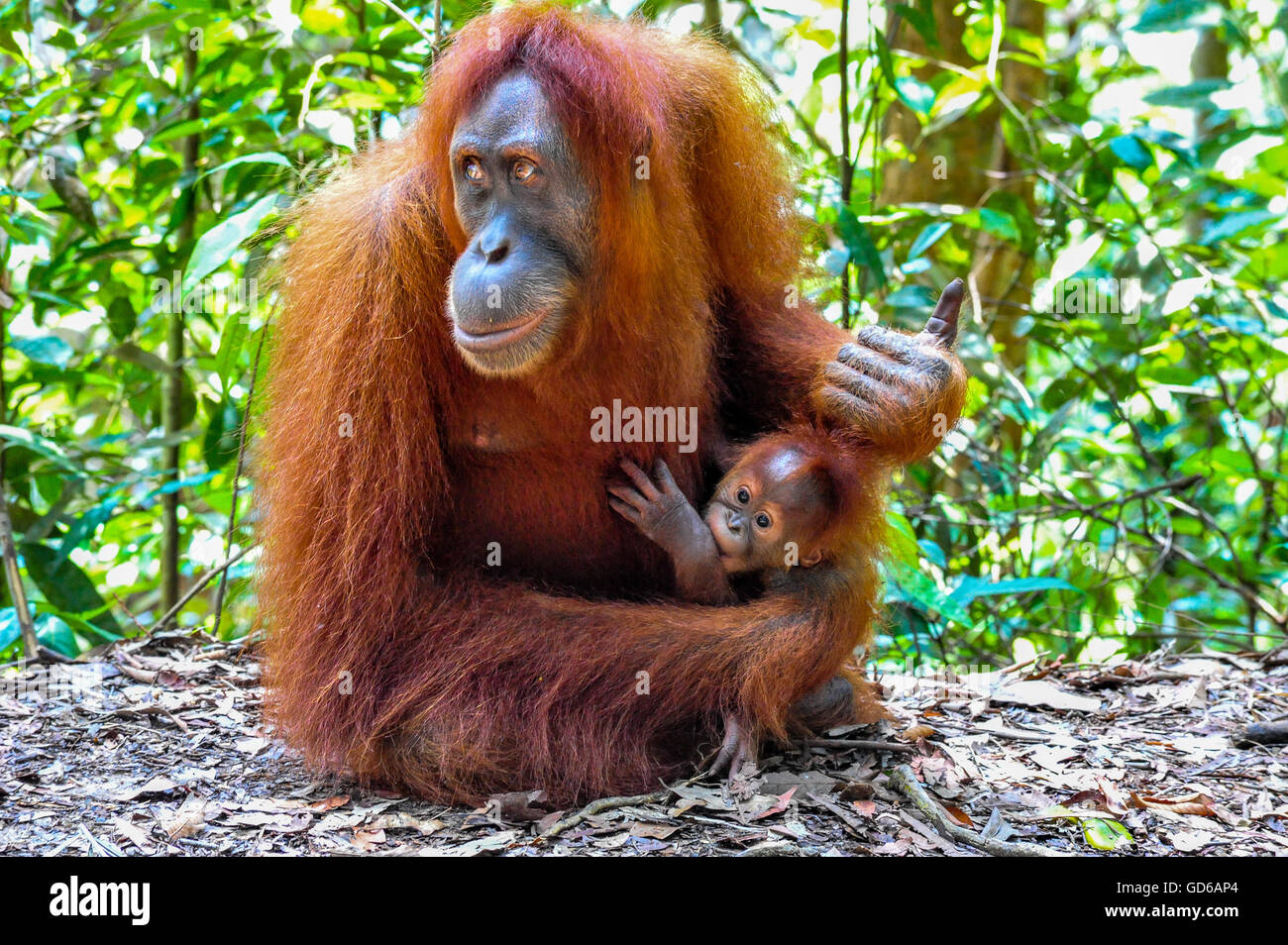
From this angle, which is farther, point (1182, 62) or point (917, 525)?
point (1182, 62)

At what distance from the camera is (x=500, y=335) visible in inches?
82.4

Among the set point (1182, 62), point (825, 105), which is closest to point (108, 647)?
point (825, 105)

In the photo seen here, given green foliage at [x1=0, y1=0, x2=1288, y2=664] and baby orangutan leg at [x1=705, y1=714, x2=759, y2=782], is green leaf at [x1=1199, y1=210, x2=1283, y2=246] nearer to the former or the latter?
green foliage at [x1=0, y1=0, x2=1288, y2=664]

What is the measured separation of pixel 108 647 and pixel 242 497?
1.25 meters

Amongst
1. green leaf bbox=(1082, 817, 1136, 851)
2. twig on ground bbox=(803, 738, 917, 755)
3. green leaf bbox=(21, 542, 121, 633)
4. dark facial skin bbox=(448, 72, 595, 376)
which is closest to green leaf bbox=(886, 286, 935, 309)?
twig on ground bbox=(803, 738, 917, 755)

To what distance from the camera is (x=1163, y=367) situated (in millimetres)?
4168

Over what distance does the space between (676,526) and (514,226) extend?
686mm

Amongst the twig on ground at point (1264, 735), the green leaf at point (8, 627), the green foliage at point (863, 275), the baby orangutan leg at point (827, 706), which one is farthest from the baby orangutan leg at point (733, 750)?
the green leaf at point (8, 627)

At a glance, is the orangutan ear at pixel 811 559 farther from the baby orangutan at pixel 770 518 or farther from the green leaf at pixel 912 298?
the green leaf at pixel 912 298

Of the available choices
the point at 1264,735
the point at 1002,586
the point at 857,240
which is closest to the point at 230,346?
the point at 857,240

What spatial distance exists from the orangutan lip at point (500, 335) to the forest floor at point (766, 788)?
820 mm

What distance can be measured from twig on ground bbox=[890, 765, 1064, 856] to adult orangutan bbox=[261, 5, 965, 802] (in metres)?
0.28

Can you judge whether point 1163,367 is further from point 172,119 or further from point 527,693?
point 172,119

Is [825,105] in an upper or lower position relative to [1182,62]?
lower
